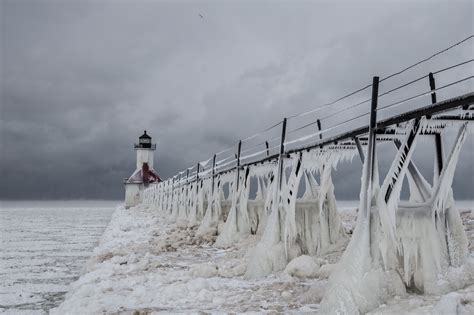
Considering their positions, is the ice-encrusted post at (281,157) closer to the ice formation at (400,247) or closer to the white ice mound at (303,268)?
the white ice mound at (303,268)

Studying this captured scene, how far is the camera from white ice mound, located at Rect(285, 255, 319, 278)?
29.4 feet

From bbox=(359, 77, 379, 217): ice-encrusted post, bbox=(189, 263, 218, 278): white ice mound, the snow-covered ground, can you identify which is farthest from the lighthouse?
bbox=(359, 77, 379, 217): ice-encrusted post

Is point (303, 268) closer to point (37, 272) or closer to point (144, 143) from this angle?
point (37, 272)

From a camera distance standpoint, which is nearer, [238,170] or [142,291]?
[142,291]

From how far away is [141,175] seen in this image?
63.4m

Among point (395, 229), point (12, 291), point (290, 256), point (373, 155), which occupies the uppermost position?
point (373, 155)

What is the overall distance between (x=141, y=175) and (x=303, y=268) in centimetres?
5682

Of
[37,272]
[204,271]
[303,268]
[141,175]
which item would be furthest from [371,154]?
[141,175]

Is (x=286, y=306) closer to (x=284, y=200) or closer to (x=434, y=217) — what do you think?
(x=434, y=217)

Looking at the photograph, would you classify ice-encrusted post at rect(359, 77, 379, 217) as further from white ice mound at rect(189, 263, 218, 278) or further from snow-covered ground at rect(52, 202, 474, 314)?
white ice mound at rect(189, 263, 218, 278)

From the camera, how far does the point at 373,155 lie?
7168 mm

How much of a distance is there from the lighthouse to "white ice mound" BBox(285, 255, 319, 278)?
5525cm

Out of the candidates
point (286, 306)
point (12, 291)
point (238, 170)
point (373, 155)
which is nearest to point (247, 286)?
point (286, 306)

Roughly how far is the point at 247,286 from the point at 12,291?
6.37 m
